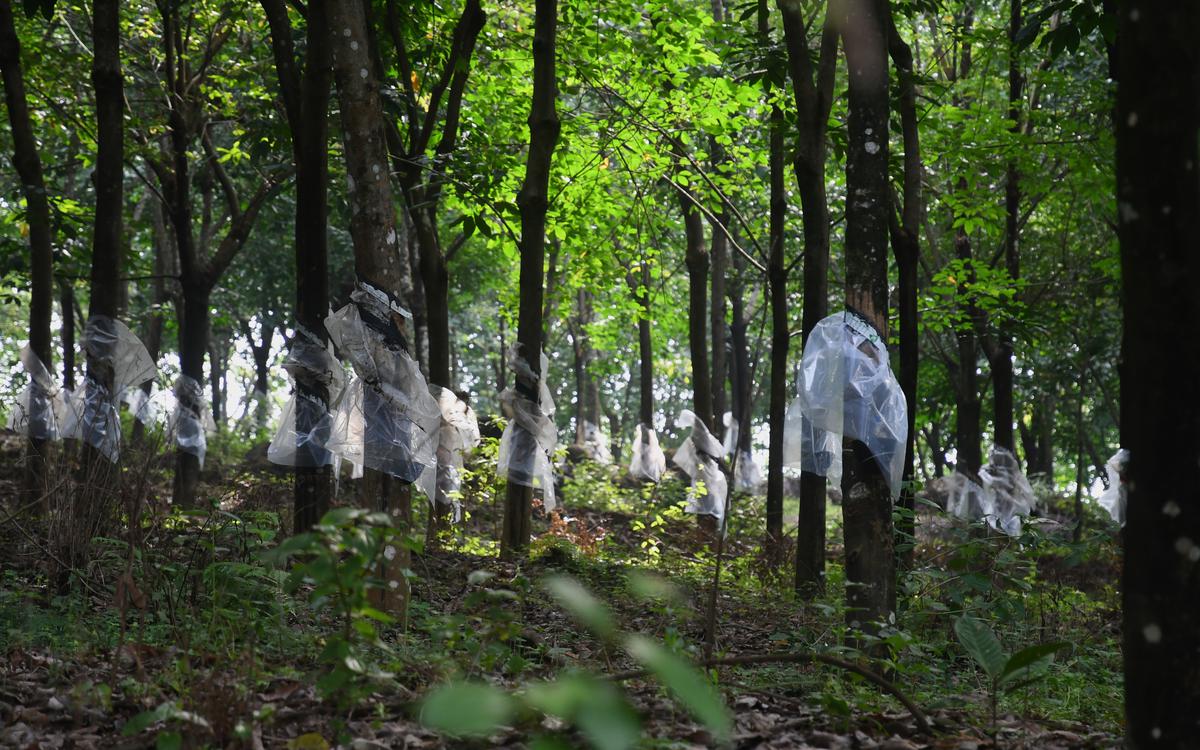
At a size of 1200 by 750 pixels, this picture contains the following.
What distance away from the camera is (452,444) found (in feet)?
37.9

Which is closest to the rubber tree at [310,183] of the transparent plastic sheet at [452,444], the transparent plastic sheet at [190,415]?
the transparent plastic sheet at [452,444]

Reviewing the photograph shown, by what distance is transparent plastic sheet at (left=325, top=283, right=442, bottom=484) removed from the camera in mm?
6352

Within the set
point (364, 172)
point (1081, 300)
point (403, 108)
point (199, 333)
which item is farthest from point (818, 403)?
point (1081, 300)

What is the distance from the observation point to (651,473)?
20.3 meters

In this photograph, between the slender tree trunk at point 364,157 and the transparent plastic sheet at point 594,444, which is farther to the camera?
the transparent plastic sheet at point 594,444

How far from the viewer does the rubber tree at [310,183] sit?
7.38 metres

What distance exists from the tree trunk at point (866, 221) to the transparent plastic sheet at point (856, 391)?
0.07 m

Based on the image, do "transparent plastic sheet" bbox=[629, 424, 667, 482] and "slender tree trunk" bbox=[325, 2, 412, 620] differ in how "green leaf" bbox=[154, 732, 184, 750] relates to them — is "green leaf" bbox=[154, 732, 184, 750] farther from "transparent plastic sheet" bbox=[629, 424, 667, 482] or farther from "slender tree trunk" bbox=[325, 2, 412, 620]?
"transparent plastic sheet" bbox=[629, 424, 667, 482]

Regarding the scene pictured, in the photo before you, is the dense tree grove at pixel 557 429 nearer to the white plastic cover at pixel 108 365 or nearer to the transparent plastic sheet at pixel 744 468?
the white plastic cover at pixel 108 365

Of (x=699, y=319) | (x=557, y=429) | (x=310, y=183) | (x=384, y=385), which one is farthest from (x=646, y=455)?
(x=384, y=385)

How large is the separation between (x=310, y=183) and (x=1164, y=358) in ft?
20.4

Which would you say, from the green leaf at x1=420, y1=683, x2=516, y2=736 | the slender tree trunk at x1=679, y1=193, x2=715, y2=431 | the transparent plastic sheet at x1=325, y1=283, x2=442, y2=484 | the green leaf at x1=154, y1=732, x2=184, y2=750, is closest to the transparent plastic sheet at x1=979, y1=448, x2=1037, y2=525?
the slender tree trunk at x1=679, y1=193, x2=715, y2=431

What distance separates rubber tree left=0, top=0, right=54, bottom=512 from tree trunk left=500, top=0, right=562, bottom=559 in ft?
14.0

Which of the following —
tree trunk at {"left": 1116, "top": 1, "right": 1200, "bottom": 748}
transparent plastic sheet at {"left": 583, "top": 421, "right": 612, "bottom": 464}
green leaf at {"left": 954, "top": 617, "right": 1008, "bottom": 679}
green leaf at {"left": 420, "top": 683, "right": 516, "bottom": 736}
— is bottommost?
green leaf at {"left": 954, "top": 617, "right": 1008, "bottom": 679}
